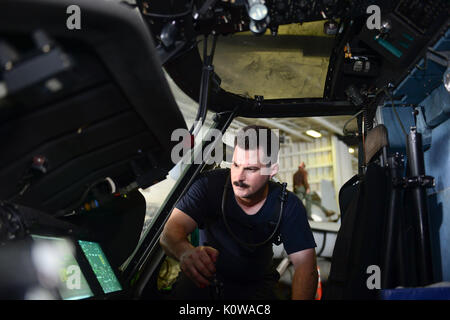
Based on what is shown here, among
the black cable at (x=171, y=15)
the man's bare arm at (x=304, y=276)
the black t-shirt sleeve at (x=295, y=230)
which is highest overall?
the black cable at (x=171, y=15)

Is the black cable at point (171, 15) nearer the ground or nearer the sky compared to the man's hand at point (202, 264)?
nearer the sky

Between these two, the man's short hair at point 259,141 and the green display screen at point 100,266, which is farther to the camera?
the man's short hair at point 259,141

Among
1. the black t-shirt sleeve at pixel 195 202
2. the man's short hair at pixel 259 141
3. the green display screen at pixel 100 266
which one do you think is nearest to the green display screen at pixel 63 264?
the green display screen at pixel 100 266

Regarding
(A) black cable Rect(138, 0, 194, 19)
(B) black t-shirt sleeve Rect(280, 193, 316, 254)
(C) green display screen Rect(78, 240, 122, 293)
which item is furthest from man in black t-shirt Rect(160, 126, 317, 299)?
(A) black cable Rect(138, 0, 194, 19)

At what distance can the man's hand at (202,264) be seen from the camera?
108 cm

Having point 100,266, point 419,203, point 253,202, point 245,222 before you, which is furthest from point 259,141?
point 100,266

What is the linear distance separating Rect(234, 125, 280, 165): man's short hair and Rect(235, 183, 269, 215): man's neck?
0.18 meters

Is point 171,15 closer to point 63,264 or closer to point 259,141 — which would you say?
point 259,141

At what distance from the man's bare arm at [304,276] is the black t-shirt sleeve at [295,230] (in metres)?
0.03

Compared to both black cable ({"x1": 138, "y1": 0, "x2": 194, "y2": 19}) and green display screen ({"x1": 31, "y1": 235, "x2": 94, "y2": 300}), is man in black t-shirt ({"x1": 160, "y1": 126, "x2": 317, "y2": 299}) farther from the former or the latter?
black cable ({"x1": 138, "y1": 0, "x2": 194, "y2": 19})

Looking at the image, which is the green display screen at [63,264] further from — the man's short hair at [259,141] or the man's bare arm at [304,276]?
the man's short hair at [259,141]

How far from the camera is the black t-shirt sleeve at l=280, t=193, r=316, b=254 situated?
153 centimetres
